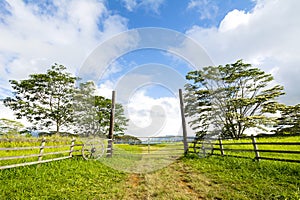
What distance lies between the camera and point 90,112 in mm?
25969

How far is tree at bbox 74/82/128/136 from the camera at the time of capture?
2496cm

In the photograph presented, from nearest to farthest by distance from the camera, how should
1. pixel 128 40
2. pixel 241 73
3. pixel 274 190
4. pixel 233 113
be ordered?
pixel 274 190 → pixel 128 40 → pixel 233 113 → pixel 241 73

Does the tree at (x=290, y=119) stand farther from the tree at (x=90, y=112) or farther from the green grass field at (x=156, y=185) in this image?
the tree at (x=90, y=112)

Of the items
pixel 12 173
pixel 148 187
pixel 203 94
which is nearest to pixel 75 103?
pixel 203 94

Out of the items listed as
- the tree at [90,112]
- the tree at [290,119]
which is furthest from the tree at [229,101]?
the tree at [90,112]

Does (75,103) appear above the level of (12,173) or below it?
above

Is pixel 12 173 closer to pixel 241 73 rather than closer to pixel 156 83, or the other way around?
pixel 156 83

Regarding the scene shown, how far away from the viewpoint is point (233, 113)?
60.2ft

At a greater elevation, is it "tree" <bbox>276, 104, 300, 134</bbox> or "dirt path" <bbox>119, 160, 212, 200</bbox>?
"tree" <bbox>276, 104, 300, 134</bbox>

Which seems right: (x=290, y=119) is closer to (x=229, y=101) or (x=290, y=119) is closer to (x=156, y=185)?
(x=229, y=101)

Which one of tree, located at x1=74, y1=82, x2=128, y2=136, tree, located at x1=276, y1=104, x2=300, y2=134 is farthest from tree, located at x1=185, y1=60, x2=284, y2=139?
tree, located at x1=74, y1=82, x2=128, y2=136

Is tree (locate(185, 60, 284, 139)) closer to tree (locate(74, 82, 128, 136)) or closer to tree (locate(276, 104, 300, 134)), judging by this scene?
tree (locate(276, 104, 300, 134))

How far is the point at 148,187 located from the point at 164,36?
10088 millimetres

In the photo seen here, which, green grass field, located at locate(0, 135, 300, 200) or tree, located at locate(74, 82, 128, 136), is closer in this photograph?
Result: green grass field, located at locate(0, 135, 300, 200)
